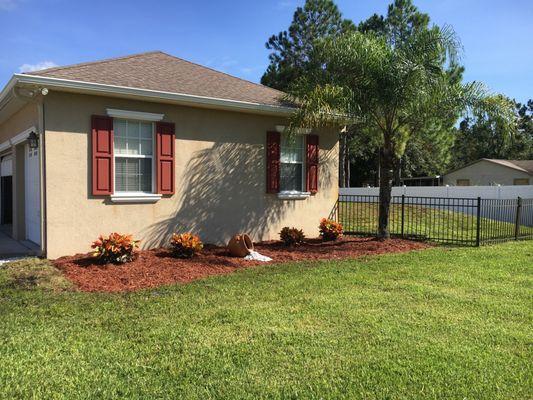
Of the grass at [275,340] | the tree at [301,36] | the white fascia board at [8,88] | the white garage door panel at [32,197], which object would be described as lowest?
the grass at [275,340]

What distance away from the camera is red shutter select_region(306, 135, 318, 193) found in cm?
1164

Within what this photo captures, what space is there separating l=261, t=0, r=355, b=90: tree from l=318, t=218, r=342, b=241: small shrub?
634 inches

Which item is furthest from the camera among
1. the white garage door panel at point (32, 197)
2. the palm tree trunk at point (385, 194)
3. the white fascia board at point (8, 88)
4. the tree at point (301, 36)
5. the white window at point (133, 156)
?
the tree at point (301, 36)

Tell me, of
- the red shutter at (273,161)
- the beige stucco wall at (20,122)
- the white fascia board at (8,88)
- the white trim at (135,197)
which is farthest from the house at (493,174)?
the white fascia board at (8,88)

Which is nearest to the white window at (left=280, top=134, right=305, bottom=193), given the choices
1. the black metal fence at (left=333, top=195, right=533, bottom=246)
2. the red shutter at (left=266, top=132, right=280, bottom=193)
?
the red shutter at (left=266, top=132, right=280, bottom=193)

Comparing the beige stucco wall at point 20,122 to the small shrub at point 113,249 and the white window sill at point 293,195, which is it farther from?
the white window sill at point 293,195

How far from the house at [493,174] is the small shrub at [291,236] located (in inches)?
1201

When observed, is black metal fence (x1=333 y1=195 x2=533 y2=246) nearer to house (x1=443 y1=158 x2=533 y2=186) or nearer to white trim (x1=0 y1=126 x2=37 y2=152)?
white trim (x1=0 y1=126 x2=37 y2=152)

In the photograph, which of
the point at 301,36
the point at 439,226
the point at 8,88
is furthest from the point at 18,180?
the point at 301,36

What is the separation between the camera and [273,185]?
11047 mm

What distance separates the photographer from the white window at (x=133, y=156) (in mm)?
8961

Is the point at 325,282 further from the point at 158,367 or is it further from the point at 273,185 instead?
the point at 273,185

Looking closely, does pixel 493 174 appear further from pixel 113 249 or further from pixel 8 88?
pixel 8 88

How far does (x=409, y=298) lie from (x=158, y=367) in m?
3.58
